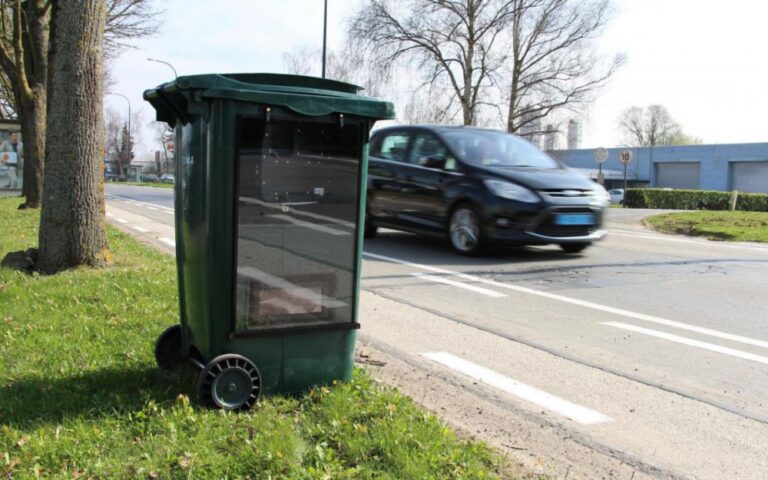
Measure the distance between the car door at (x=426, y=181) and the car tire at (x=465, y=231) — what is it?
0.22 meters

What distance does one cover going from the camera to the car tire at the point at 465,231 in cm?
923

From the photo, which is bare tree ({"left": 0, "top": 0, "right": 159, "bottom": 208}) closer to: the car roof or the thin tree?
the thin tree

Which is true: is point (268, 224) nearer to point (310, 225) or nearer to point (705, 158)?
point (310, 225)

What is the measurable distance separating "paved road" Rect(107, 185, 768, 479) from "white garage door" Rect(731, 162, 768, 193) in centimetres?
5231

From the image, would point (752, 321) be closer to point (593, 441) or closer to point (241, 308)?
point (593, 441)

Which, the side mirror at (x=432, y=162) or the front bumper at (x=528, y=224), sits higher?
the side mirror at (x=432, y=162)

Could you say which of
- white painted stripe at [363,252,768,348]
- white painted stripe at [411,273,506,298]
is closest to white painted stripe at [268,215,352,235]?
white painted stripe at [363,252,768,348]

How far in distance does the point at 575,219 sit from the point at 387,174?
9.73 feet

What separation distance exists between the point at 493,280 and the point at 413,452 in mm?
5015

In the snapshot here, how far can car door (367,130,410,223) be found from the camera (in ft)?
34.3

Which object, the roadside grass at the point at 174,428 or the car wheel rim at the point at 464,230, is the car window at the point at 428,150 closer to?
the car wheel rim at the point at 464,230

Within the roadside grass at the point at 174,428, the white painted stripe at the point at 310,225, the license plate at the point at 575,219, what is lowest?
the roadside grass at the point at 174,428

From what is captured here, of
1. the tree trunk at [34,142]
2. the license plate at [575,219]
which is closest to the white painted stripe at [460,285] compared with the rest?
the license plate at [575,219]

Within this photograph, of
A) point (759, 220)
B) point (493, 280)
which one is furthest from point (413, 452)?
point (759, 220)
